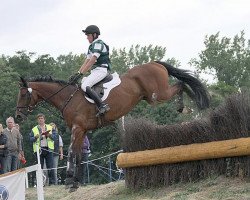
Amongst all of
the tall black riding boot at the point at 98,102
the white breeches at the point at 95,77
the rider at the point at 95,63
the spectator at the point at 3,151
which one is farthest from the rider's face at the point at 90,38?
the spectator at the point at 3,151

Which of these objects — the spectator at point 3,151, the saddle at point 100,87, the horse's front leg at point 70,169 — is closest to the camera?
the horse's front leg at point 70,169

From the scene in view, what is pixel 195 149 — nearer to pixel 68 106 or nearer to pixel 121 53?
pixel 68 106

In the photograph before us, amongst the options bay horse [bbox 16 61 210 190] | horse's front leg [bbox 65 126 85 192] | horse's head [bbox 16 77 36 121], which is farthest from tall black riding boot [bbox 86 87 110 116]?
horse's head [bbox 16 77 36 121]

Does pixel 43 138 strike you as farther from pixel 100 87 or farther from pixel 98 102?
pixel 98 102

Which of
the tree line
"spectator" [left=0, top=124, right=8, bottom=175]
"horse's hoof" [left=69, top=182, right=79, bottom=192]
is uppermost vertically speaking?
the tree line

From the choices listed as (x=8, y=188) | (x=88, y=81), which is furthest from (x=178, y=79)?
(x=8, y=188)

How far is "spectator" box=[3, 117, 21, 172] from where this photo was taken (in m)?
14.7

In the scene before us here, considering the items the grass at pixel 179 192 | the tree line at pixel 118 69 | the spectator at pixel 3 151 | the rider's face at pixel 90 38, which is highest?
the tree line at pixel 118 69

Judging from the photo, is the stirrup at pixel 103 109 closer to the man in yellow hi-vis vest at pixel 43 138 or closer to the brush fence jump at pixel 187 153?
the brush fence jump at pixel 187 153

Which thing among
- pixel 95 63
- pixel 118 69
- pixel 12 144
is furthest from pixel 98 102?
pixel 118 69

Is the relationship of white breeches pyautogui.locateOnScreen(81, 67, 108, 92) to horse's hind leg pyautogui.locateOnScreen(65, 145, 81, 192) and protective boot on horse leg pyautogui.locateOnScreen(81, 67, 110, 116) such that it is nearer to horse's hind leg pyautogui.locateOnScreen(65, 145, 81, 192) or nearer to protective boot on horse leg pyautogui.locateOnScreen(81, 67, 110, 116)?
protective boot on horse leg pyautogui.locateOnScreen(81, 67, 110, 116)

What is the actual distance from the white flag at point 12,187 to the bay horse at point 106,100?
1.83 m

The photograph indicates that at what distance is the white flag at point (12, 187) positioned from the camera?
9.69 meters

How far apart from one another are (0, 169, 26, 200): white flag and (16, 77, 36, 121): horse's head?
7.88 feet
